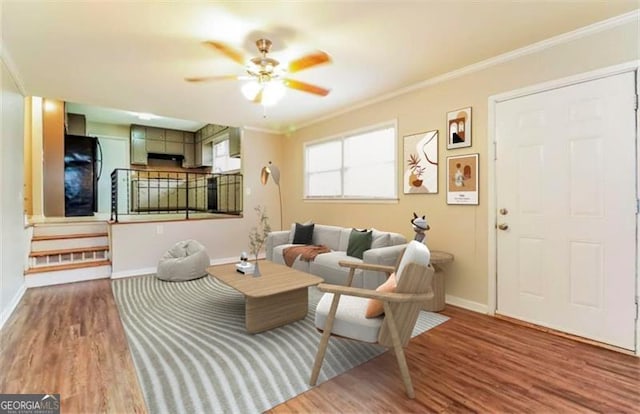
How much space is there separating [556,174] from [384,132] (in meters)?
2.17

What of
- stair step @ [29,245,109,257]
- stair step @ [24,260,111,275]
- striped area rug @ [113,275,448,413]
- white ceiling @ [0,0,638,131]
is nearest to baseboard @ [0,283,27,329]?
stair step @ [24,260,111,275]

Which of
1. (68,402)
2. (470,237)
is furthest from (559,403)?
(68,402)

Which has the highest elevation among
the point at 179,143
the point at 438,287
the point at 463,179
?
the point at 179,143

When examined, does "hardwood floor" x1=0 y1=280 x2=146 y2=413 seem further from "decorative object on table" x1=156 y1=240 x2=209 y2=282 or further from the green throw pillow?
the green throw pillow

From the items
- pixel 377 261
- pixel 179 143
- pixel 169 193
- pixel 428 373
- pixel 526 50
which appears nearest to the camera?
pixel 428 373

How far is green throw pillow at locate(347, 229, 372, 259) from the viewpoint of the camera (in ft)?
12.7

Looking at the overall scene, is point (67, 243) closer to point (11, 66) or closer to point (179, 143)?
point (11, 66)

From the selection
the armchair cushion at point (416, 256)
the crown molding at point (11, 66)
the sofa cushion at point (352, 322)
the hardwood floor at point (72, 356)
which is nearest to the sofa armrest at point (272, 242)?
the hardwood floor at point (72, 356)

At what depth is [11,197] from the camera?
10.8 ft

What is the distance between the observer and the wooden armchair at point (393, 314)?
6.07ft

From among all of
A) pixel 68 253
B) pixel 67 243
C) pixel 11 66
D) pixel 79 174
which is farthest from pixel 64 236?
pixel 11 66

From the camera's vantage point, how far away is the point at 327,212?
538cm

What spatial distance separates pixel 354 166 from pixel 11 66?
168 inches

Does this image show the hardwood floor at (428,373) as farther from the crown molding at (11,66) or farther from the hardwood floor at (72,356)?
the crown molding at (11,66)
